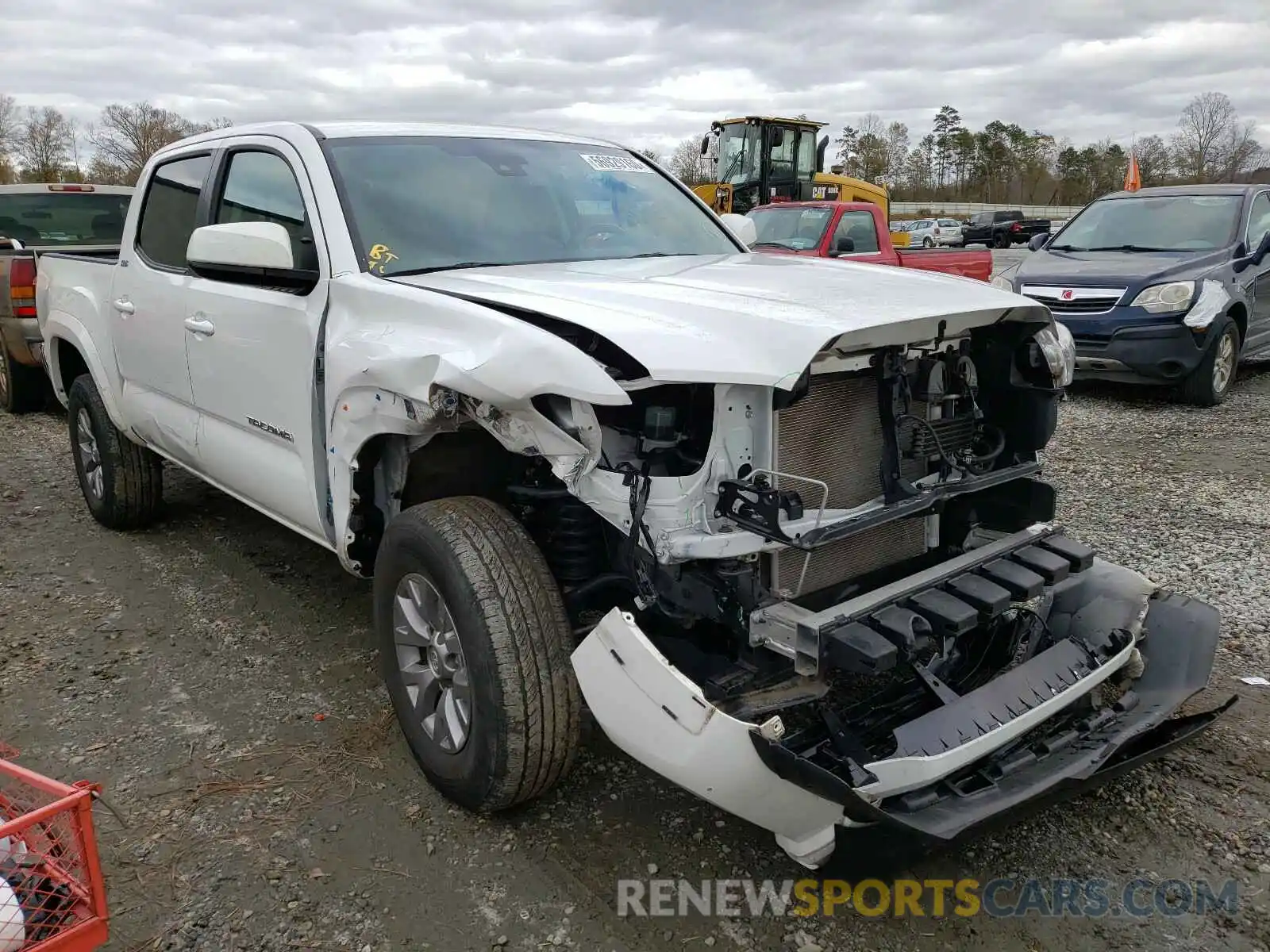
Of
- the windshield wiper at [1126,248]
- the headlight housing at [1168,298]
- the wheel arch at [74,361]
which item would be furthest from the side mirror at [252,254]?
the windshield wiper at [1126,248]

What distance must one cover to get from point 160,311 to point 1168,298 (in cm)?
743

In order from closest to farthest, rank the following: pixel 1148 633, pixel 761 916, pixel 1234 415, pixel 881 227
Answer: pixel 761 916, pixel 1148 633, pixel 1234 415, pixel 881 227

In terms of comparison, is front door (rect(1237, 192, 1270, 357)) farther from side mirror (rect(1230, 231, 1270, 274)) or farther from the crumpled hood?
the crumpled hood

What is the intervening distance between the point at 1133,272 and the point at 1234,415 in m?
1.42

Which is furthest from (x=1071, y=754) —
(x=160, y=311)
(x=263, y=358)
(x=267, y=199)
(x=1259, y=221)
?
(x=1259, y=221)

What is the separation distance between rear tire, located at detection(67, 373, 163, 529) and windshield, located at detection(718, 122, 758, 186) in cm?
1433

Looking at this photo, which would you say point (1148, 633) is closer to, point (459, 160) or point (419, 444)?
point (419, 444)

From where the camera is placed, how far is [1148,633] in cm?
305

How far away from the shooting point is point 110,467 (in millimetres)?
5113

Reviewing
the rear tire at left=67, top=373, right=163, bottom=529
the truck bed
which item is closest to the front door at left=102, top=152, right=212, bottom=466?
the rear tire at left=67, top=373, right=163, bottom=529

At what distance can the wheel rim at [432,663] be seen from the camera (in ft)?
8.92

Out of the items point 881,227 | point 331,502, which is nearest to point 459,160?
point 331,502

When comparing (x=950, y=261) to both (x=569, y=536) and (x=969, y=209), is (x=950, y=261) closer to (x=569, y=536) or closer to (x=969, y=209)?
(x=569, y=536)

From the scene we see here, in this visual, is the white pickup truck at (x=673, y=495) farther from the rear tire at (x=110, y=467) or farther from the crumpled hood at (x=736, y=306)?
the rear tire at (x=110, y=467)
